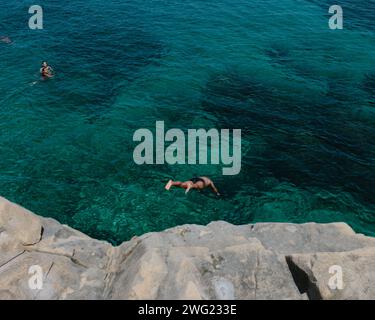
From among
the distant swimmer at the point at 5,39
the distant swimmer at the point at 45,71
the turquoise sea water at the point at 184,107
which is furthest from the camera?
the distant swimmer at the point at 5,39

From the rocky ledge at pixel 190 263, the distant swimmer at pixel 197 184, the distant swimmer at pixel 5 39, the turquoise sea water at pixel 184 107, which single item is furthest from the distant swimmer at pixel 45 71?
the rocky ledge at pixel 190 263

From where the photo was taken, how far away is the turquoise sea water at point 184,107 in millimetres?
24297

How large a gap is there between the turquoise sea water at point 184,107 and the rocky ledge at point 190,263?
5.82 m

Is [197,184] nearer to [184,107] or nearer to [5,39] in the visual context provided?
[184,107]

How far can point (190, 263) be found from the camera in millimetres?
13664

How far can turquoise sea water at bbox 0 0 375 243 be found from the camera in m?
24.3

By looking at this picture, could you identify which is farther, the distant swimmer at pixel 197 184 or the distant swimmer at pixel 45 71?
the distant swimmer at pixel 45 71

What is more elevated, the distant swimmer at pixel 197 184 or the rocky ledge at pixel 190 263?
the rocky ledge at pixel 190 263

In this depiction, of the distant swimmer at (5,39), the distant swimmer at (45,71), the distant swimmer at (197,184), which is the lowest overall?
the distant swimmer at (197,184)

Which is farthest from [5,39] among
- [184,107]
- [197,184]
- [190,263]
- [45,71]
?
[190,263]

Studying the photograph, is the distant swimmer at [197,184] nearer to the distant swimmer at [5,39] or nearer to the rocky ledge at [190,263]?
the rocky ledge at [190,263]

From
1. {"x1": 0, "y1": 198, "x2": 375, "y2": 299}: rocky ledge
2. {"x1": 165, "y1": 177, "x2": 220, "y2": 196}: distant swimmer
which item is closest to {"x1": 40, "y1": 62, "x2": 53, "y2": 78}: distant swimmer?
{"x1": 165, "y1": 177, "x2": 220, "y2": 196}: distant swimmer

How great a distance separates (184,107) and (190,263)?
20154 mm

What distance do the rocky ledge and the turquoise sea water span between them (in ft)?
19.1
